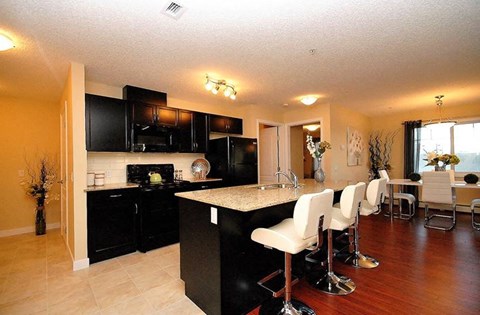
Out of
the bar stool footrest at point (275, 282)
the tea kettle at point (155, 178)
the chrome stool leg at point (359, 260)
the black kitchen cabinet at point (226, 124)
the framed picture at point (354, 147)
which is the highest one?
the black kitchen cabinet at point (226, 124)

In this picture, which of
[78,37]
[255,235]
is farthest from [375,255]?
[78,37]

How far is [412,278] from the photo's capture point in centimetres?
236

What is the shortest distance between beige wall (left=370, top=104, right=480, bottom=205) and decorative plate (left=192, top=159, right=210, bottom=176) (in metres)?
5.06

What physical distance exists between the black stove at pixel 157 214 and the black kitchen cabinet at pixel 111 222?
0.35ft

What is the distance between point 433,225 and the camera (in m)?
4.25

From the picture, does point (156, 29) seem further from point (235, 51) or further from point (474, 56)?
point (474, 56)

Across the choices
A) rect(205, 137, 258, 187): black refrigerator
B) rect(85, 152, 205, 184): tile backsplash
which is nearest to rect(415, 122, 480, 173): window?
rect(205, 137, 258, 187): black refrigerator

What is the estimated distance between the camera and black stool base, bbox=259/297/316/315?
1.82 metres

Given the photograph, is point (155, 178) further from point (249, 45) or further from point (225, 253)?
point (249, 45)

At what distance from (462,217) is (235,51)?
5.90 metres

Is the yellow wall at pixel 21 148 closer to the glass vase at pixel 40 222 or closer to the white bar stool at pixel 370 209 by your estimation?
the glass vase at pixel 40 222

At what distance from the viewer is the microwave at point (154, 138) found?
358cm

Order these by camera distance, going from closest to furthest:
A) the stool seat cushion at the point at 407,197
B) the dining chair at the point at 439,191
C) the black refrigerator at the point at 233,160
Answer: the dining chair at the point at 439,191, the black refrigerator at the point at 233,160, the stool seat cushion at the point at 407,197

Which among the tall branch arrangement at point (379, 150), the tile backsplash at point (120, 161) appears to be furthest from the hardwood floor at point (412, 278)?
the tile backsplash at point (120, 161)
